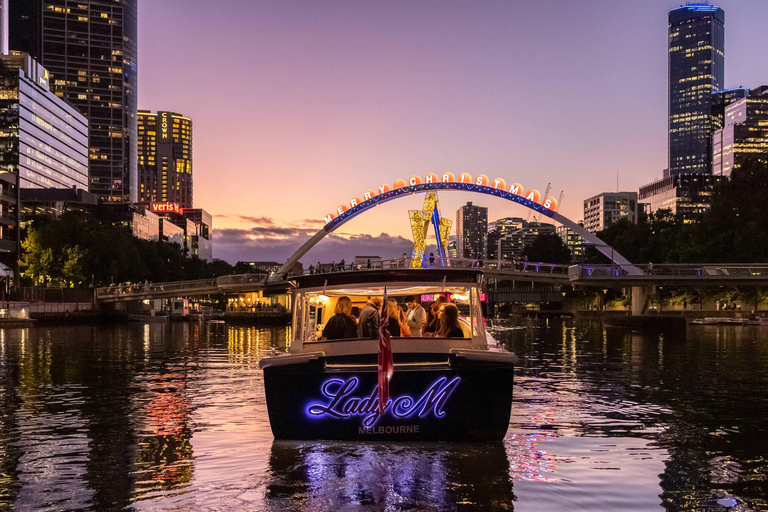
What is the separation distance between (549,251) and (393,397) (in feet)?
524

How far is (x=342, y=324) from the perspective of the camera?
50.0 ft

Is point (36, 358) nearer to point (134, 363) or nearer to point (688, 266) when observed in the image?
point (134, 363)

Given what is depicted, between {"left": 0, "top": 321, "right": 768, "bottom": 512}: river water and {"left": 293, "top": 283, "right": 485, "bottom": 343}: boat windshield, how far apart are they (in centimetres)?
211

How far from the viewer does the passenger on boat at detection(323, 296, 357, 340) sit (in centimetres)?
1518

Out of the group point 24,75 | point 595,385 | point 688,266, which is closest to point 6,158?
point 24,75

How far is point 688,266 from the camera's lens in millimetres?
82375

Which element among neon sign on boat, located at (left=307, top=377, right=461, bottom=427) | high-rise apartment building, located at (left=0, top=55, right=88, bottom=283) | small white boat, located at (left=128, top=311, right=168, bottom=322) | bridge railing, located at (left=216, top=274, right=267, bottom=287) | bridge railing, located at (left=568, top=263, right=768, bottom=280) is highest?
high-rise apartment building, located at (left=0, top=55, right=88, bottom=283)

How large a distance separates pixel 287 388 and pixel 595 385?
1669cm

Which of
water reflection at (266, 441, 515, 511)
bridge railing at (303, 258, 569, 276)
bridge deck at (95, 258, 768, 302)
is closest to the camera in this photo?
water reflection at (266, 441, 515, 511)

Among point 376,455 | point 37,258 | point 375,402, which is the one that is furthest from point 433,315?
point 37,258

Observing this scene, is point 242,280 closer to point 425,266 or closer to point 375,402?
point 425,266

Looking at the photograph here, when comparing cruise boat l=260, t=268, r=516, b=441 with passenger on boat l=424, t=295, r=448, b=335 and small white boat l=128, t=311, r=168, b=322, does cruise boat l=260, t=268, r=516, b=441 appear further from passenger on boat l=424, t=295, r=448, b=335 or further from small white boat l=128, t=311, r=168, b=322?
small white boat l=128, t=311, r=168, b=322

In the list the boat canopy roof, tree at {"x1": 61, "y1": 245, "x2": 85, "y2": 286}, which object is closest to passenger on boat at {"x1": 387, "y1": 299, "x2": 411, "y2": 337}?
the boat canopy roof

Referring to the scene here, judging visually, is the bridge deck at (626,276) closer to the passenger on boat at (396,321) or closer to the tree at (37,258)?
the tree at (37,258)
